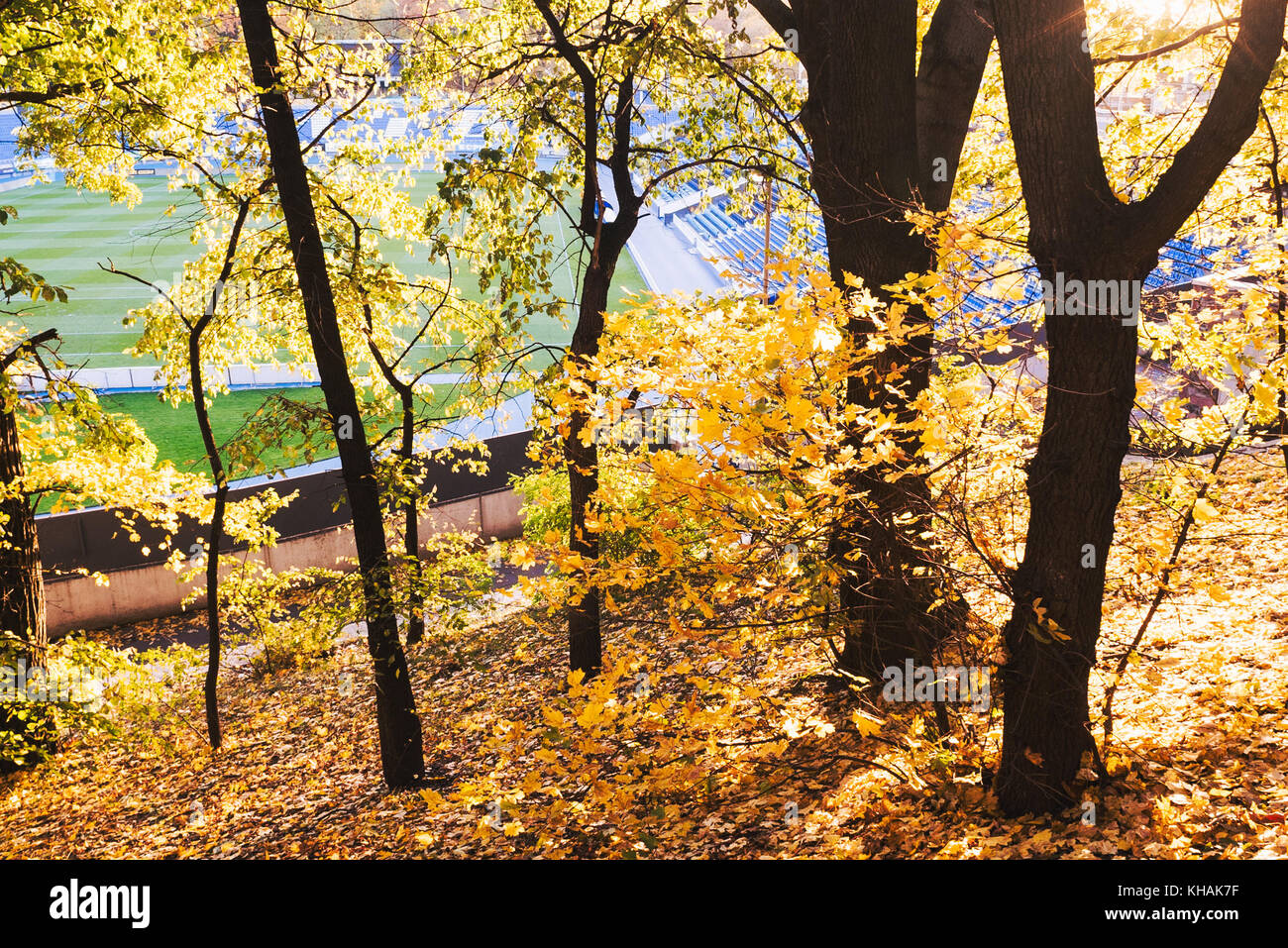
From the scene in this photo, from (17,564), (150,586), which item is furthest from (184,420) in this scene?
(17,564)

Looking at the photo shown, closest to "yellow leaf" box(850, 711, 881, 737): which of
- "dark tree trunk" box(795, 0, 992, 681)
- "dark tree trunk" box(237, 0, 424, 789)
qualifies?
"dark tree trunk" box(795, 0, 992, 681)

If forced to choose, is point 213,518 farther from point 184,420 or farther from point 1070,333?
point 184,420

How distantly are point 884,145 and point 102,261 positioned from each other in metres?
32.9

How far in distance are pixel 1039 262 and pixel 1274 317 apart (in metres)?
2.28

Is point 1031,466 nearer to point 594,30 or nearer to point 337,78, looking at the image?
point 337,78

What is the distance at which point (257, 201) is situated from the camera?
30.0 feet

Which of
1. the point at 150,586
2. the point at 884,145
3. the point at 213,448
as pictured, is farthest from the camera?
the point at 150,586

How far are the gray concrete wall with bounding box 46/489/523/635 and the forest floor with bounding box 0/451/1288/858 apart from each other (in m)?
6.62

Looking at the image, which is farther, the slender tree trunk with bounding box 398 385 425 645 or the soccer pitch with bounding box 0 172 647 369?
the soccer pitch with bounding box 0 172 647 369

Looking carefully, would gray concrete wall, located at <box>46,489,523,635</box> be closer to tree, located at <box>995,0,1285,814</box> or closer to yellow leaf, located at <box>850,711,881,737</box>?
yellow leaf, located at <box>850,711,881,737</box>

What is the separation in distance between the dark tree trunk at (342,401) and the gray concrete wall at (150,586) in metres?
8.97

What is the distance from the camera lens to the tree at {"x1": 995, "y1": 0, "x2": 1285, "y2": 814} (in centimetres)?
352

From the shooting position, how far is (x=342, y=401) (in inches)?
298
